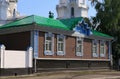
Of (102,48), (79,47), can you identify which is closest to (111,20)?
(102,48)

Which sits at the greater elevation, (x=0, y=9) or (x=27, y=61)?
(x=0, y=9)

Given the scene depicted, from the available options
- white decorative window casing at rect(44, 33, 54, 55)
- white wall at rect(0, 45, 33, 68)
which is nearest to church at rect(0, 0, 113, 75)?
white decorative window casing at rect(44, 33, 54, 55)

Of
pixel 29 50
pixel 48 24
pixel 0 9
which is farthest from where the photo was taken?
pixel 0 9

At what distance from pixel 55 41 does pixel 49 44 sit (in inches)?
36.2

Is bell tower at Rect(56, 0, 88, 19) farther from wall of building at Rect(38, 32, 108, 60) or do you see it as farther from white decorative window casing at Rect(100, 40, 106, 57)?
wall of building at Rect(38, 32, 108, 60)

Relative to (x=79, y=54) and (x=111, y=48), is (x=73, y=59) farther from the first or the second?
(x=111, y=48)

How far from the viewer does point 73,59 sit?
1537 inches

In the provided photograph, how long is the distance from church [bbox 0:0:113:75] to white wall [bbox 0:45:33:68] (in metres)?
0.47

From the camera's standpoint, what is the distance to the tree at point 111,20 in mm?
48406

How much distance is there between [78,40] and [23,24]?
25.9ft

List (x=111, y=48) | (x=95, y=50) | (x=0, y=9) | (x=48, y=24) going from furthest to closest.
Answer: (x=0, y=9)
(x=111, y=48)
(x=95, y=50)
(x=48, y=24)

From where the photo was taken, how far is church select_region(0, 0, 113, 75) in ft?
113

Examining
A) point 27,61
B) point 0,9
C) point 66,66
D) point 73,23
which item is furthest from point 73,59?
point 0,9

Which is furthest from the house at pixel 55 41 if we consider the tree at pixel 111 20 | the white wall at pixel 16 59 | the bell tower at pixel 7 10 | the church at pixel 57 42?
the bell tower at pixel 7 10
